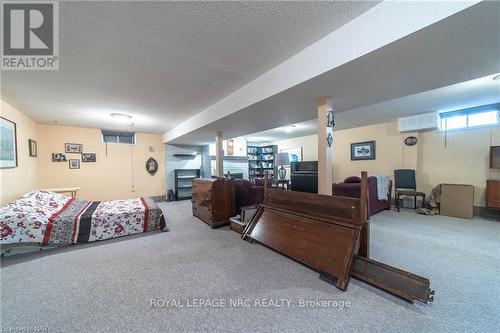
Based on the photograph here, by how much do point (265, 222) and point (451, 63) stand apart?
8.70 feet

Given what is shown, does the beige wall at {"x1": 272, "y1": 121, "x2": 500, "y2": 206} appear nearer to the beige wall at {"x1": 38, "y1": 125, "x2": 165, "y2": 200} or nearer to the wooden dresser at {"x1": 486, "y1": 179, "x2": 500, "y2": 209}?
the wooden dresser at {"x1": 486, "y1": 179, "x2": 500, "y2": 209}

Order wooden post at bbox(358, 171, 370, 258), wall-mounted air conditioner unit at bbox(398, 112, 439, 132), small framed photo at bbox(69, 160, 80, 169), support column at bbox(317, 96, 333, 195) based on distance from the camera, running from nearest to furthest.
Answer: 1. wooden post at bbox(358, 171, 370, 258)
2. support column at bbox(317, 96, 333, 195)
3. wall-mounted air conditioner unit at bbox(398, 112, 439, 132)
4. small framed photo at bbox(69, 160, 80, 169)

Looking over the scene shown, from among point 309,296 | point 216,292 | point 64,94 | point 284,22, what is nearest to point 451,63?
point 284,22

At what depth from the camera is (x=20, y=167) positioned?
11.8 ft

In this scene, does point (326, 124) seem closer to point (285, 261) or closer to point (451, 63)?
point (451, 63)

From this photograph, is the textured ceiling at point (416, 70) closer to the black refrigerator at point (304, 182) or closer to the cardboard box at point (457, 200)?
the cardboard box at point (457, 200)

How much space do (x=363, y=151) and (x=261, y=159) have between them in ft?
14.3

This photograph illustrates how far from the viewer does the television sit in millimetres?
3747

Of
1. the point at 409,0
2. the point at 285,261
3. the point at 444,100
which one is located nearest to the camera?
the point at 409,0

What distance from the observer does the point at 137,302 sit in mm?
1569

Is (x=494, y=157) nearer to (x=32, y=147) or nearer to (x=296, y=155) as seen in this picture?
(x=296, y=155)

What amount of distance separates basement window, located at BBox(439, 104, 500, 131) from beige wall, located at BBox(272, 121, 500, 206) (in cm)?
14
